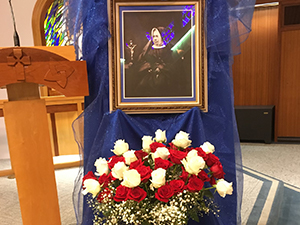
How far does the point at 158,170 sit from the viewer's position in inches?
37.4

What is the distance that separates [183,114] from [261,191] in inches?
68.3

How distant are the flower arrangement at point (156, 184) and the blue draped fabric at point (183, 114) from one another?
0.31 meters

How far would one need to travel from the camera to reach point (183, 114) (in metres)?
1.41

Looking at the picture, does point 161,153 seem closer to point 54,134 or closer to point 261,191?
point 261,191

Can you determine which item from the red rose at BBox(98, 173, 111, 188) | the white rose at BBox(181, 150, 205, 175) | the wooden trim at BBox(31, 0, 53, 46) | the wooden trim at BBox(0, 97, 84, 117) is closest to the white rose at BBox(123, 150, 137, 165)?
the red rose at BBox(98, 173, 111, 188)

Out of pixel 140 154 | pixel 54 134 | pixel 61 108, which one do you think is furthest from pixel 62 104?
pixel 140 154

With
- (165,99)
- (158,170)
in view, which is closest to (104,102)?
(165,99)

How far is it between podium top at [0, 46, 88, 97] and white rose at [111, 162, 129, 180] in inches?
15.2

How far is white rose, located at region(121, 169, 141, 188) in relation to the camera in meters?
0.93

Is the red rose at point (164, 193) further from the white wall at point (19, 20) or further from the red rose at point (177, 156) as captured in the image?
the white wall at point (19, 20)

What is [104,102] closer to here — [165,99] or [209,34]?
[165,99]

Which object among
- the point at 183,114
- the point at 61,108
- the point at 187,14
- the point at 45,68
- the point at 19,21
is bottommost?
the point at 61,108

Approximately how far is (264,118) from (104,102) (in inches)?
154

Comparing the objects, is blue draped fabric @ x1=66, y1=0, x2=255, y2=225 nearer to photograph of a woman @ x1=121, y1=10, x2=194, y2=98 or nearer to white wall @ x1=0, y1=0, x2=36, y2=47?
photograph of a woman @ x1=121, y1=10, x2=194, y2=98
